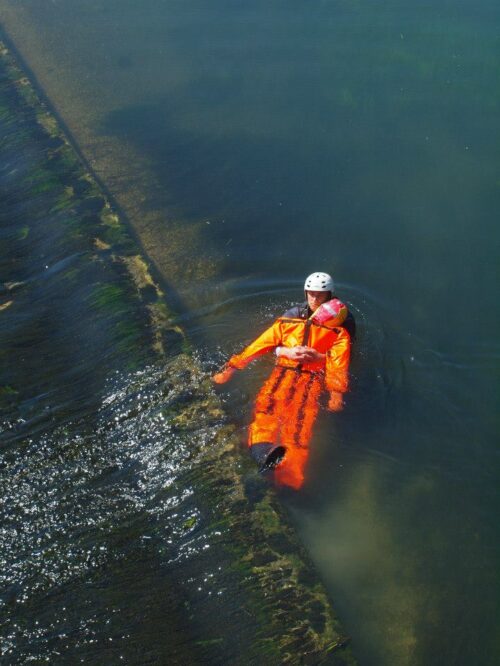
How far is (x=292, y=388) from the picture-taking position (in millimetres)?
6984

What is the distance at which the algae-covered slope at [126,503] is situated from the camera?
5125 millimetres

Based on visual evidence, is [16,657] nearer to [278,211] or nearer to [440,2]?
[278,211]

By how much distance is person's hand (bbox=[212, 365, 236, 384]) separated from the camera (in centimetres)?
713

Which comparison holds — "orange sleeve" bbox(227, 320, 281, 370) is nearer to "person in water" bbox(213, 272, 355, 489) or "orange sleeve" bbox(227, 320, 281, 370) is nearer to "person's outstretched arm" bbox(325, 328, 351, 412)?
"person in water" bbox(213, 272, 355, 489)

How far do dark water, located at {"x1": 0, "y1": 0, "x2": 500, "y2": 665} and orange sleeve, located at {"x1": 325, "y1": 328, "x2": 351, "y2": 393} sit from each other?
305 mm

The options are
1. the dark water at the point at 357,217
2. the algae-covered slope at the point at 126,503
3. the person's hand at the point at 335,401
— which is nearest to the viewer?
the algae-covered slope at the point at 126,503

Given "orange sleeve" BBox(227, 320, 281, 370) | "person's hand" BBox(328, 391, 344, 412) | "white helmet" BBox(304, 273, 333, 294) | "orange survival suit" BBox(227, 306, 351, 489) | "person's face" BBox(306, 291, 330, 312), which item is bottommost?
"person's hand" BBox(328, 391, 344, 412)

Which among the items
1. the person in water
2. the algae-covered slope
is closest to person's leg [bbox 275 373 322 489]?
the person in water

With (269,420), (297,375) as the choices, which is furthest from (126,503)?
(297,375)

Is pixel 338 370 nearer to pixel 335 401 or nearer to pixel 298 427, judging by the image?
pixel 335 401

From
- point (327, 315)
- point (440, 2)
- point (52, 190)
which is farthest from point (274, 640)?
point (440, 2)

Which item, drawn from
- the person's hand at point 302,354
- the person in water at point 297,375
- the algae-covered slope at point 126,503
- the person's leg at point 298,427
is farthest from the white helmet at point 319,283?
the algae-covered slope at point 126,503

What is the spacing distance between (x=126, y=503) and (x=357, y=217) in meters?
5.03

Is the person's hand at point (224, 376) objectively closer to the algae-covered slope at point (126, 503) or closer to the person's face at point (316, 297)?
the algae-covered slope at point (126, 503)
